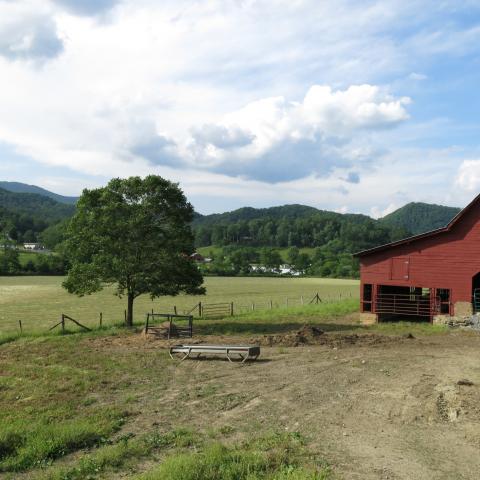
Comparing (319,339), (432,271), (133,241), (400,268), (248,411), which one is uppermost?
(133,241)

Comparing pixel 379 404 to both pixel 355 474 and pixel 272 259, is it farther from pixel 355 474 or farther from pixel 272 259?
pixel 272 259

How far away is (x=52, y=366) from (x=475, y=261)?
76.8 feet

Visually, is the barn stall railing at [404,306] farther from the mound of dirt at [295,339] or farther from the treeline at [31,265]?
the treeline at [31,265]

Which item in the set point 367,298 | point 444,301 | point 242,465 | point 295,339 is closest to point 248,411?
point 242,465

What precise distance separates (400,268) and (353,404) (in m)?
21.0

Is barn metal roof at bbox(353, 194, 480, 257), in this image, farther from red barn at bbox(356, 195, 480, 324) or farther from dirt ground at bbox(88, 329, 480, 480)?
dirt ground at bbox(88, 329, 480, 480)

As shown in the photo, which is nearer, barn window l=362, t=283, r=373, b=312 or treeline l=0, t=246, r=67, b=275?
barn window l=362, t=283, r=373, b=312

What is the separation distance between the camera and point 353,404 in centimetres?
1235

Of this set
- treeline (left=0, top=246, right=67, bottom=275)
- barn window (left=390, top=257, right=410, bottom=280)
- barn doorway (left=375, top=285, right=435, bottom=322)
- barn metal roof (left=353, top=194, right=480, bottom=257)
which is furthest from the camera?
treeline (left=0, top=246, right=67, bottom=275)

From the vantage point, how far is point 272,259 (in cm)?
→ 15238

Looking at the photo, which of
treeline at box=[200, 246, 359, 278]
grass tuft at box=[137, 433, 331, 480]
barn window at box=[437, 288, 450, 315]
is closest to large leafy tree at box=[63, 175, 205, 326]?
barn window at box=[437, 288, 450, 315]

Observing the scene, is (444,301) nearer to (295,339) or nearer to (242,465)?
(295,339)

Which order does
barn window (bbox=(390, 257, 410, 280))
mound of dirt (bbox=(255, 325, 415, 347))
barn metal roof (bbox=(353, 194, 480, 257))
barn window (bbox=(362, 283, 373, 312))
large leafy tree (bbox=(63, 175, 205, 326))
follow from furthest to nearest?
barn window (bbox=(362, 283, 373, 312)) → barn window (bbox=(390, 257, 410, 280)) → barn metal roof (bbox=(353, 194, 480, 257)) → large leafy tree (bbox=(63, 175, 205, 326)) → mound of dirt (bbox=(255, 325, 415, 347))

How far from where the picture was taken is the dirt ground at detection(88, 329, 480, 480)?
29.8 ft
